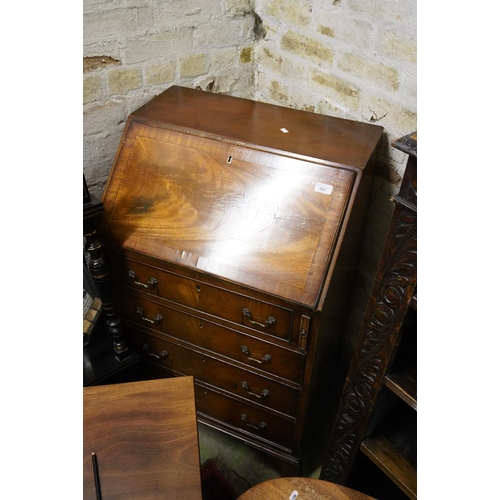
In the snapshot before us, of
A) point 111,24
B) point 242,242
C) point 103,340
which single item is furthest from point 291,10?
point 103,340

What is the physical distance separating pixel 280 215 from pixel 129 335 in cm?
88

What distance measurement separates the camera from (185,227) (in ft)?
5.26

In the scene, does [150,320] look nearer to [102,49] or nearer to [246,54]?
[102,49]

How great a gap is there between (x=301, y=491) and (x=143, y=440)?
0.54 meters

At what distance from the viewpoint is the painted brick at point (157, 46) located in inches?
73.1

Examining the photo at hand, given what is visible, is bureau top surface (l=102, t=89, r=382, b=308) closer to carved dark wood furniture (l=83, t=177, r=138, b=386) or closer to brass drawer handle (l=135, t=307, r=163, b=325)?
carved dark wood furniture (l=83, t=177, r=138, b=386)

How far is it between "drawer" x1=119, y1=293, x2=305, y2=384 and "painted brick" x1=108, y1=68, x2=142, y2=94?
80 centimetres

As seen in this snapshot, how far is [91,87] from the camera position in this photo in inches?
72.0

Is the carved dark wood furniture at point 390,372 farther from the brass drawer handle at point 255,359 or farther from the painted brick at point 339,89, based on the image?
the painted brick at point 339,89

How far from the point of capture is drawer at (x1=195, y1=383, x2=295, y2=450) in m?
1.88

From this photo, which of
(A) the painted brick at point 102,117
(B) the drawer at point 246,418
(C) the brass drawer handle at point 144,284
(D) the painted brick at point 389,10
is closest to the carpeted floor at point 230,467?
(B) the drawer at point 246,418

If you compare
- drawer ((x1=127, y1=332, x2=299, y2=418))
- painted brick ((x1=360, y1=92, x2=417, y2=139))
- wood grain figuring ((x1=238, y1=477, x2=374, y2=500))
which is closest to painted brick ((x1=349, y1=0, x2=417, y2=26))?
painted brick ((x1=360, y1=92, x2=417, y2=139))
